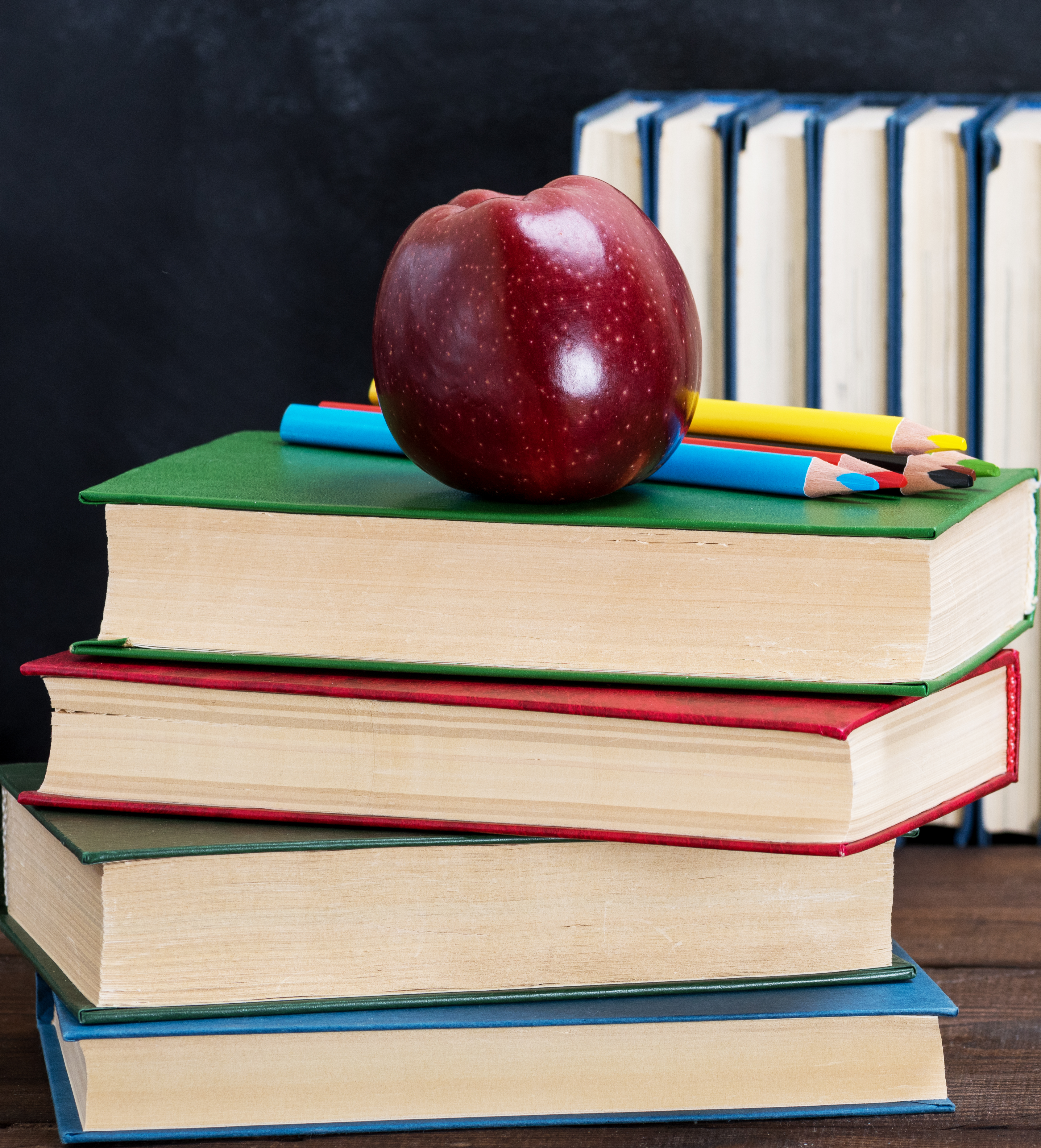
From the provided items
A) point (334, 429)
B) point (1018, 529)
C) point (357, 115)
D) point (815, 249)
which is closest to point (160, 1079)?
point (334, 429)

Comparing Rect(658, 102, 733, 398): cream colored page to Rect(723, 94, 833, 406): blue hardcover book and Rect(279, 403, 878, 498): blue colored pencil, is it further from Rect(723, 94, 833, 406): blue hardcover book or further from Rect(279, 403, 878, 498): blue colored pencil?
Rect(279, 403, 878, 498): blue colored pencil

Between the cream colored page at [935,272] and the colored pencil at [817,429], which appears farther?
the cream colored page at [935,272]

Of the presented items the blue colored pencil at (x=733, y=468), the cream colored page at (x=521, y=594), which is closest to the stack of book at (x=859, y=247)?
the blue colored pencil at (x=733, y=468)

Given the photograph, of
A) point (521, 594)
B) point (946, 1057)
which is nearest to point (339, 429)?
point (521, 594)

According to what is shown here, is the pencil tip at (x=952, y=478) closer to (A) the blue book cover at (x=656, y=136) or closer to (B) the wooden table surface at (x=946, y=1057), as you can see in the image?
(B) the wooden table surface at (x=946, y=1057)

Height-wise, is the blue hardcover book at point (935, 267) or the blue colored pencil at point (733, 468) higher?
the blue hardcover book at point (935, 267)

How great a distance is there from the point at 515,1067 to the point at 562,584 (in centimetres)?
21

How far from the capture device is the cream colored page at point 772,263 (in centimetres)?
103

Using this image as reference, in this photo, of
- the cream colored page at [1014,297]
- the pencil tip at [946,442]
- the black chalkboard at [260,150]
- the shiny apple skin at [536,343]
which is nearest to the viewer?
the shiny apple skin at [536,343]

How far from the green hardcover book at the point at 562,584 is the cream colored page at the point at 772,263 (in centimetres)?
42

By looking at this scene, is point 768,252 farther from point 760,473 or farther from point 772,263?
point 760,473

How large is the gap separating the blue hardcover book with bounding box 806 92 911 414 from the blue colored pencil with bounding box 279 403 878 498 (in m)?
0.38

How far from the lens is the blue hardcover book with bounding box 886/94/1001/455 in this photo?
3.29 feet

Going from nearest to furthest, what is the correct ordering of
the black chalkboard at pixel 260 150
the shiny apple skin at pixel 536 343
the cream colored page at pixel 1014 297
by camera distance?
1. the shiny apple skin at pixel 536 343
2. the cream colored page at pixel 1014 297
3. the black chalkboard at pixel 260 150
